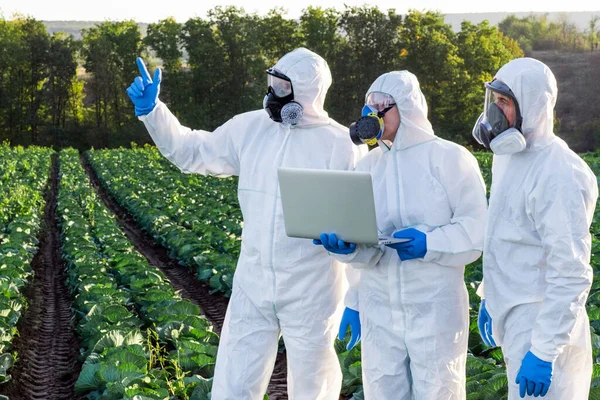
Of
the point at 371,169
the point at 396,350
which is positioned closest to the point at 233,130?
the point at 371,169

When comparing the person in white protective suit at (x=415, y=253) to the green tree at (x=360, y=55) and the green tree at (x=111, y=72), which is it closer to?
the green tree at (x=360, y=55)

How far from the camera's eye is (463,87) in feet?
180

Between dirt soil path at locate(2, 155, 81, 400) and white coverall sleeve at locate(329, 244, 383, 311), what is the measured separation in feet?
10.0

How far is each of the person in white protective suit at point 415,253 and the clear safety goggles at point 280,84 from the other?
505 mm

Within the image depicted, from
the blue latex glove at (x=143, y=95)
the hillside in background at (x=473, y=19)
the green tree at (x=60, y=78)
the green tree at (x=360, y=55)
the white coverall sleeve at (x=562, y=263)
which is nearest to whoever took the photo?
the white coverall sleeve at (x=562, y=263)

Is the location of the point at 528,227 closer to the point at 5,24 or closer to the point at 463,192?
the point at 463,192

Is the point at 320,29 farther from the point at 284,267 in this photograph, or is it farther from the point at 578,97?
the point at 284,267

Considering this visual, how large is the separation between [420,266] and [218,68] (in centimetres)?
5560

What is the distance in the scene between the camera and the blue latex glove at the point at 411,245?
3.50 meters

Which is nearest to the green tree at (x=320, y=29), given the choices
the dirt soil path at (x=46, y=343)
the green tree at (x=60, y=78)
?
the green tree at (x=60, y=78)

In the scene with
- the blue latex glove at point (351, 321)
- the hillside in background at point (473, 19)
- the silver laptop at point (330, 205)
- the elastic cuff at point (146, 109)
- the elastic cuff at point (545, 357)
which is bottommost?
the blue latex glove at point (351, 321)

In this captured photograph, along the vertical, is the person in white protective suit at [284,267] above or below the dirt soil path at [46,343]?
above

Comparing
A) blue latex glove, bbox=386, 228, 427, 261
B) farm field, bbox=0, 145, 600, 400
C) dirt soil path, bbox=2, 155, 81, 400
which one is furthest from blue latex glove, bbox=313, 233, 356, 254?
dirt soil path, bbox=2, 155, 81, 400

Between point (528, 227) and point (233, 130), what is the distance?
1789 mm
